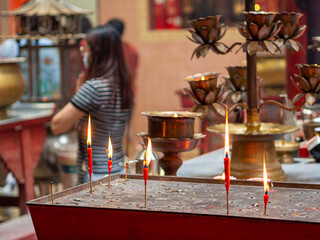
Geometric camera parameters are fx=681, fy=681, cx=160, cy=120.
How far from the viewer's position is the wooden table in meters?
4.09

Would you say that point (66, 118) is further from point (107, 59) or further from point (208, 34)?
point (208, 34)

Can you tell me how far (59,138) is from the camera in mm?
4777

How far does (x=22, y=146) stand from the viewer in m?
4.22

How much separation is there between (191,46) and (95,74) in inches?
169

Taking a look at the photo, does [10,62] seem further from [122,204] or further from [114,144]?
[122,204]

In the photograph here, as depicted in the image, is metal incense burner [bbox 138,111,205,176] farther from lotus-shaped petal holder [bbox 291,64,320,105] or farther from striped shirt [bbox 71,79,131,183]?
striped shirt [bbox 71,79,131,183]

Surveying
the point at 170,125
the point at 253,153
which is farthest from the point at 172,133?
the point at 253,153

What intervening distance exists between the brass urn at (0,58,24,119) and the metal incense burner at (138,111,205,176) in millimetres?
2311

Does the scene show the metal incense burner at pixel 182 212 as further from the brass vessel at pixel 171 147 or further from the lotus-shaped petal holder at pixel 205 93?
the lotus-shaped petal holder at pixel 205 93

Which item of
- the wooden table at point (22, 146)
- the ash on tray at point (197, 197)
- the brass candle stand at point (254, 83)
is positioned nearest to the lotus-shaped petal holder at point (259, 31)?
the brass candle stand at point (254, 83)

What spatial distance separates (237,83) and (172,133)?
505 millimetres

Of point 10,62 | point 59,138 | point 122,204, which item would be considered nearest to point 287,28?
point 122,204

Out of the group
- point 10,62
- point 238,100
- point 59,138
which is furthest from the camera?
point 59,138

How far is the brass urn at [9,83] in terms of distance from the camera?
4.09 meters
